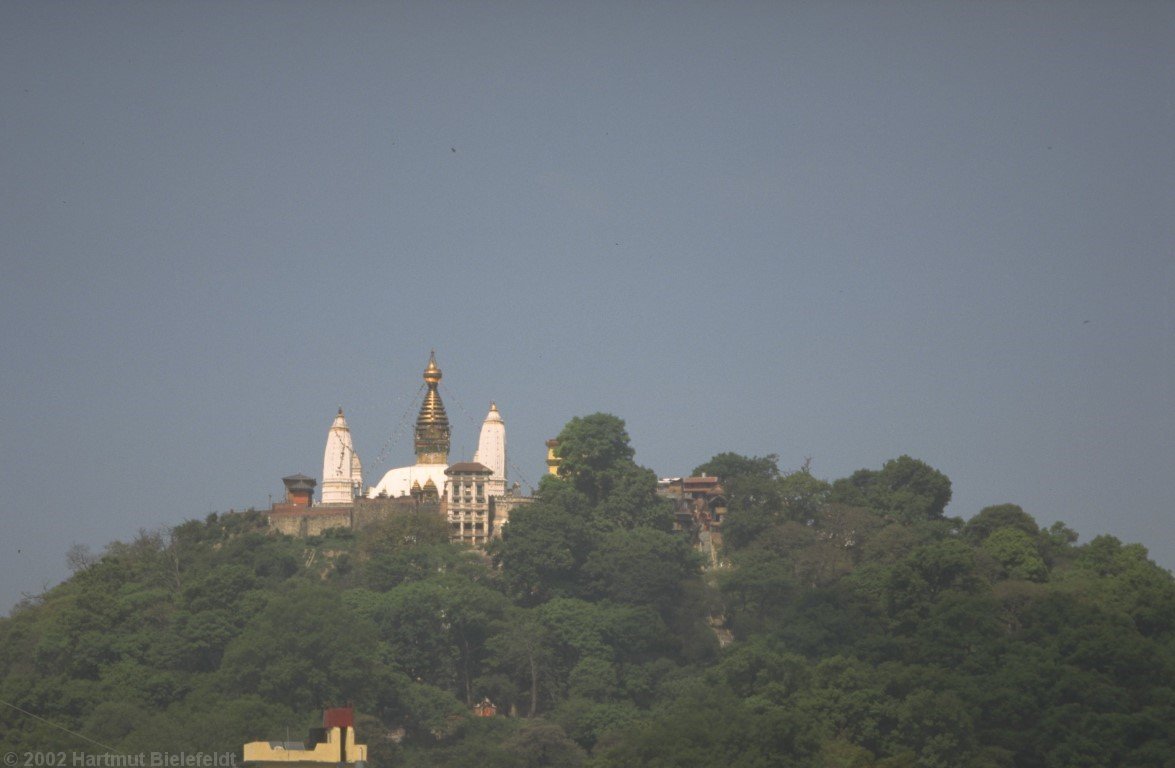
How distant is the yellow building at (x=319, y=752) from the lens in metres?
40.7

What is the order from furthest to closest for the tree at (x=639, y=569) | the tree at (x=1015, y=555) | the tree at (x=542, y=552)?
the tree at (x=542, y=552), the tree at (x=639, y=569), the tree at (x=1015, y=555)

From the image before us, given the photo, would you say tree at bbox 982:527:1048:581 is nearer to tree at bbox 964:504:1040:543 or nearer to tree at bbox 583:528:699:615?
tree at bbox 964:504:1040:543

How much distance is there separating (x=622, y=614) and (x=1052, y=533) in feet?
58.9

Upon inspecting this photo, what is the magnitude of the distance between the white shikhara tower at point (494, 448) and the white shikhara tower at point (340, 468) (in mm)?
5418

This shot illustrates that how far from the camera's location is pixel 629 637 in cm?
7294

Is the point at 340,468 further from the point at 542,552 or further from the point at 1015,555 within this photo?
the point at 1015,555

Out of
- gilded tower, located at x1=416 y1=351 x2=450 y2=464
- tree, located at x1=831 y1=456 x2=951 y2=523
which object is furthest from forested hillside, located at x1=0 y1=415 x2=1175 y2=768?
gilded tower, located at x1=416 y1=351 x2=450 y2=464

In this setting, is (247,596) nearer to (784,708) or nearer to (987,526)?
(784,708)

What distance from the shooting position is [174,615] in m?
70.4

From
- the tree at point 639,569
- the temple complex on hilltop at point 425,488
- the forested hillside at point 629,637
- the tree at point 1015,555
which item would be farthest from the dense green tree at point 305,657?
the tree at point 1015,555

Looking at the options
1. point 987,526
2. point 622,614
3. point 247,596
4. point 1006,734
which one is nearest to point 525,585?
point 622,614

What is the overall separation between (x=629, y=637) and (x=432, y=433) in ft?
74.7

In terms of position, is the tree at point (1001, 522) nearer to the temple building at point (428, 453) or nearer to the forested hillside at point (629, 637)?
the forested hillside at point (629, 637)

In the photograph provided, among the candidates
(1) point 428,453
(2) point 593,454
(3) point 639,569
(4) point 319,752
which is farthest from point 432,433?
(4) point 319,752
